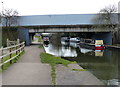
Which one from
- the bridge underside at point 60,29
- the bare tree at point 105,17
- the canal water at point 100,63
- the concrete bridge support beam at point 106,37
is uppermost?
the bare tree at point 105,17

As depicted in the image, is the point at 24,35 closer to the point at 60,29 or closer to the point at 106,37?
the point at 60,29

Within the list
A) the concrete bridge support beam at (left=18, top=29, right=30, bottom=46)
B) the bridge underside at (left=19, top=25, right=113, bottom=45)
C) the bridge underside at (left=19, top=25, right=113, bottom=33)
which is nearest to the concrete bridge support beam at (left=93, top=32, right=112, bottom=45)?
the bridge underside at (left=19, top=25, right=113, bottom=45)

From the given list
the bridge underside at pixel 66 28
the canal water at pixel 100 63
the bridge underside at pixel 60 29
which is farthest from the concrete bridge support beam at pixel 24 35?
the canal water at pixel 100 63

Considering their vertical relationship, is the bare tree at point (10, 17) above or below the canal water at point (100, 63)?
above

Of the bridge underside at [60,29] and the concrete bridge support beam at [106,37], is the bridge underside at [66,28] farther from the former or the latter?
the concrete bridge support beam at [106,37]

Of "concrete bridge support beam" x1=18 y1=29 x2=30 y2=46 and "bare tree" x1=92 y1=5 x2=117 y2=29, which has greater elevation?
"bare tree" x1=92 y1=5 x2=117 y2=29

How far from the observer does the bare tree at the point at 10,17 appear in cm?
3462

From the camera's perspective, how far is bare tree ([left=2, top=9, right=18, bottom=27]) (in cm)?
3462

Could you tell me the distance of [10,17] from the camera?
35.4 metres

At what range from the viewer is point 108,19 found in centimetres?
3641

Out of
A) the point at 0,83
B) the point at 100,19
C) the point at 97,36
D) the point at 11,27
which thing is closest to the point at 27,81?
the point at 0,83

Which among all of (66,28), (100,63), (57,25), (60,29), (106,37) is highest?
(57,25)

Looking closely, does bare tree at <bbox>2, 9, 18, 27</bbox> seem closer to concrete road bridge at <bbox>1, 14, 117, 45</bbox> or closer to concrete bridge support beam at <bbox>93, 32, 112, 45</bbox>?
concrete road bridge at <bbox>1, 14, 117, 45</bbox>

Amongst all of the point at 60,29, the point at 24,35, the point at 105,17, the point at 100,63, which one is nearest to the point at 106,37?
the point at 105,17
